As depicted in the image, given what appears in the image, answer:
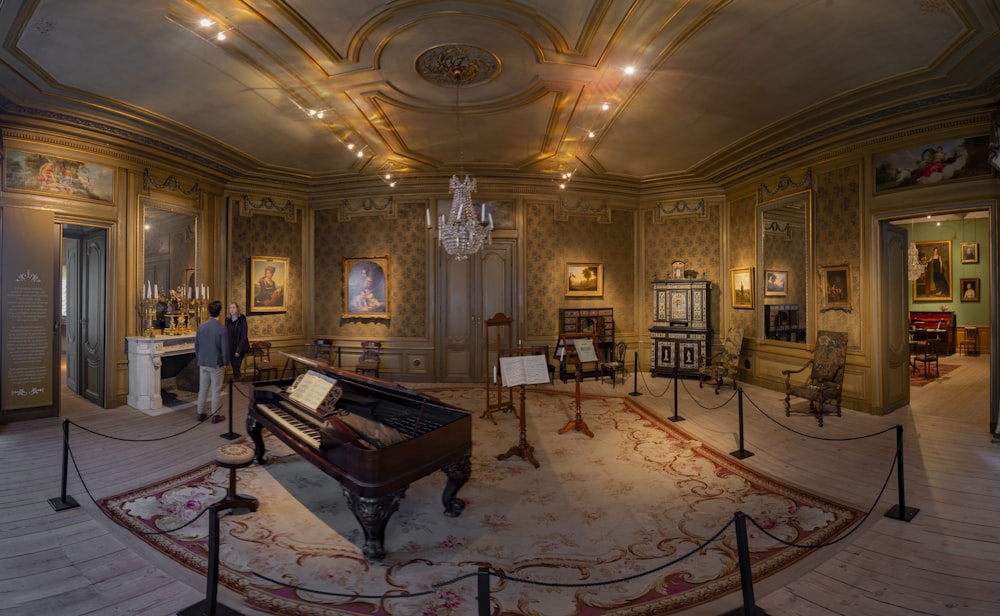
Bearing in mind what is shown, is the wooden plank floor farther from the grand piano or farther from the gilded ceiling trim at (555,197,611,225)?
the gilded ceiling trim at (555,197,611,225)

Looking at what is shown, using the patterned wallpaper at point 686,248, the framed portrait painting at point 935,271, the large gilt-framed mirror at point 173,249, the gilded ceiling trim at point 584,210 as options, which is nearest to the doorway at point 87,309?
the large gilt-framed mirror at point 173,249

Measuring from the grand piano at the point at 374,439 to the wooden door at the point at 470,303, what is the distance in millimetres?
5131

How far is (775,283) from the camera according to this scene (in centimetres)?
844

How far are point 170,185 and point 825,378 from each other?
440 inches

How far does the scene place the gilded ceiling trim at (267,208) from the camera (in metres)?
8.99

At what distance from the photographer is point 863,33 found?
14.8ft

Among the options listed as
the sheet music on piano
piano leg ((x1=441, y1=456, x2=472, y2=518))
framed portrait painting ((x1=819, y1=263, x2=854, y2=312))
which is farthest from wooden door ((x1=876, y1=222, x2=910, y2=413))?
the sheet music on piano

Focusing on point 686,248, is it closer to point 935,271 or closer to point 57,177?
point 935,271

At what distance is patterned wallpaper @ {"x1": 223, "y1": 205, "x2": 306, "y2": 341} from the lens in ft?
29.1

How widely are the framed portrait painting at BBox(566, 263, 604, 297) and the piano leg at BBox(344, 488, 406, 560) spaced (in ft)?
24.4

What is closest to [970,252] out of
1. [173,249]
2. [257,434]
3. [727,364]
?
[727,364]

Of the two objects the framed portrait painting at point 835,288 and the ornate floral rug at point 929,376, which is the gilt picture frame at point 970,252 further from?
the framed portrait painting at point 835,288

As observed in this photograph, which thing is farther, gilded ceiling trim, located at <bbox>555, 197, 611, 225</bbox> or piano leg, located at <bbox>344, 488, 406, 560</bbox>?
gilded ceiling trim, located at <bbox>555, 197, 611, 225</bbox>

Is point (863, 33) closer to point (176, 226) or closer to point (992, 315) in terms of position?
point (992, 315)
